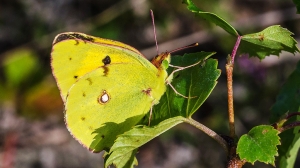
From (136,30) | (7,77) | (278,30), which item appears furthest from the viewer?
(136,30)

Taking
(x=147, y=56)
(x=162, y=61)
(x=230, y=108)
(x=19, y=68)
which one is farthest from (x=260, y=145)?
(x=147, y=56)

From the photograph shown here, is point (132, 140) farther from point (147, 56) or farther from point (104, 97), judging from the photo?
point (147, 56)

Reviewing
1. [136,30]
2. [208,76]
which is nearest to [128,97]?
[208,76]

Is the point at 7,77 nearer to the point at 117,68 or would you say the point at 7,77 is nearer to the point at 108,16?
the point at 108,16

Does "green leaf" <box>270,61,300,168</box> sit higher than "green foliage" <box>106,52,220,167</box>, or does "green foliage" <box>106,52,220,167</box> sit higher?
"green foliage" <box>106,52,220,167</box>

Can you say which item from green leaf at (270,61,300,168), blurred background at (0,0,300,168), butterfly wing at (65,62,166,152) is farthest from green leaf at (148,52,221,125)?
blurred background at (0,0,300,168)

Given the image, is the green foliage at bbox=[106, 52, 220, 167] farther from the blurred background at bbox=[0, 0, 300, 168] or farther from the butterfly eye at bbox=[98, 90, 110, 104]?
the blurred background at bbox=[0, 0, 300, 168]

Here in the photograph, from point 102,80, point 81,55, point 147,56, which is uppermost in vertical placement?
point 81,55
